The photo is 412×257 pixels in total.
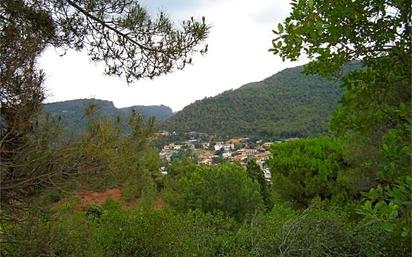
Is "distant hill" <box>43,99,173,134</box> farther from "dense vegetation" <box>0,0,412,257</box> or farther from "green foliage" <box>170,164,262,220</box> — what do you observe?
"green foliage" <box>170,164,262,220</box>

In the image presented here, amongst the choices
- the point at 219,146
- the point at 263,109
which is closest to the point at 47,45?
the point at 219,146

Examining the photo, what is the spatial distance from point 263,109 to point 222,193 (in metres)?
32.7

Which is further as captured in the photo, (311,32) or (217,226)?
(217,226)

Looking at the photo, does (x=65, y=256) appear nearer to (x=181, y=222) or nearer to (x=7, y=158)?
(x=7, y=158)

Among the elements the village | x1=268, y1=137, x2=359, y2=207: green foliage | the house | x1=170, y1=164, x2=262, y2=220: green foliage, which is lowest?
the house

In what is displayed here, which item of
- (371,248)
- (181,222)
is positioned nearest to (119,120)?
(181,222)

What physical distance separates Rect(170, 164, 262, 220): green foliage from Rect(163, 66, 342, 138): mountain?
2141 cm

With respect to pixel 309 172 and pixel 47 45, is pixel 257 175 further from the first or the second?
pixel 47 45

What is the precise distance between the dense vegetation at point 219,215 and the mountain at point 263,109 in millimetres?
30541

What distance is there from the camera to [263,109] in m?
49.0

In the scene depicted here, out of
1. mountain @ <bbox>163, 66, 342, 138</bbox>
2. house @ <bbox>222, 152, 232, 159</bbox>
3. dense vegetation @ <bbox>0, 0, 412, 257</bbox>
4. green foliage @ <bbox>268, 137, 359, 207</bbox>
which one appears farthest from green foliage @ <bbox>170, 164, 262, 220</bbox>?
house @ <bbox>222, 152, 232, 159</bbox>

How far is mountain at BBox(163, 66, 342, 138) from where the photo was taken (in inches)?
1641

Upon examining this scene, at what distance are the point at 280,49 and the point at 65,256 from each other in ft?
15.1

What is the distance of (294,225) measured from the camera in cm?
791
